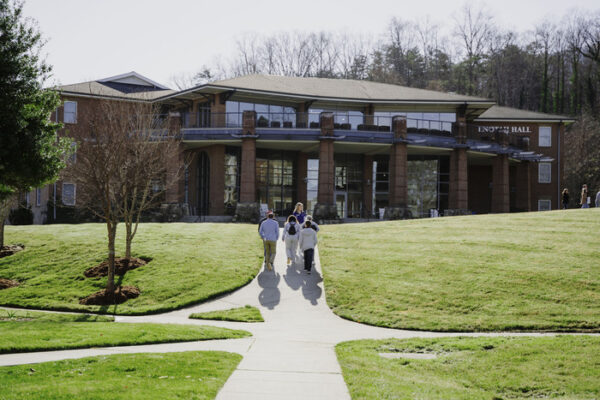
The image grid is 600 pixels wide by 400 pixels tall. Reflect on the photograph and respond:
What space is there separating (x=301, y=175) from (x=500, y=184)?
13959 millimetres

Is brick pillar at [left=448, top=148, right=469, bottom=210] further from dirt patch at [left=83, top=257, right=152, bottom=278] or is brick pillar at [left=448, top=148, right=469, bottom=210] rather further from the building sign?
dirt patch at [left=83, top=257, right=152, bottom=278]

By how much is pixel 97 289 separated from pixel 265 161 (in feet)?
71.4

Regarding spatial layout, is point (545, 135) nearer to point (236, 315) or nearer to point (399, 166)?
point (399, 166)

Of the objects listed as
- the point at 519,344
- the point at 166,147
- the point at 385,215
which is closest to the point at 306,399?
the point at 519,344

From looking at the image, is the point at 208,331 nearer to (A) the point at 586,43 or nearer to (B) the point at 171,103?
(B) the point at 171,103

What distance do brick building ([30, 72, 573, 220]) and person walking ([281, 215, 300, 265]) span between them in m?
13.6

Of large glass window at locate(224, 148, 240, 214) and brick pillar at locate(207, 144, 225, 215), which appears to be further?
large glass window at locate(224, 148, 240, 214)

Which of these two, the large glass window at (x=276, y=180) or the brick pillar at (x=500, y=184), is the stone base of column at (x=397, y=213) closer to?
the large glass window at (x=276, y=180)

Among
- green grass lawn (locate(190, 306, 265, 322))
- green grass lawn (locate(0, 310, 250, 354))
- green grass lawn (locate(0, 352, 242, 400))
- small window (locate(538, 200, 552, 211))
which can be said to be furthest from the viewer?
small window (locate(538, 200, 552, 211))

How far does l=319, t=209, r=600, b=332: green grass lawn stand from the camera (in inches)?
504

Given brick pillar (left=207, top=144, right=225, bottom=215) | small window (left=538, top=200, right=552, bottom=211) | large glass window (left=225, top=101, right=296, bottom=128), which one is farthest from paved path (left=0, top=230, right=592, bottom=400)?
small window (left=538, top=200, right=552, bottom=211)

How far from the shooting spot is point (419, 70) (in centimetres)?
7706

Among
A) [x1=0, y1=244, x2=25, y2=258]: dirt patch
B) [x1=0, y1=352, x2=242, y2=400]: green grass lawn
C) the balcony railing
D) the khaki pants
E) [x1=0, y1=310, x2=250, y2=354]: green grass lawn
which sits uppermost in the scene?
the balcony railing

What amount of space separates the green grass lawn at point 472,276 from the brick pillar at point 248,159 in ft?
33.6
